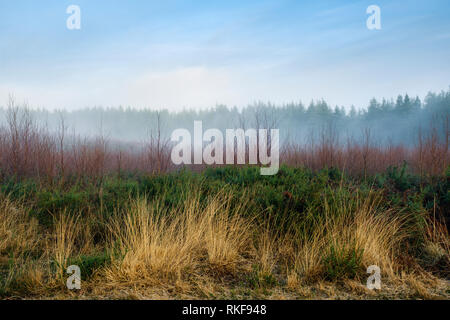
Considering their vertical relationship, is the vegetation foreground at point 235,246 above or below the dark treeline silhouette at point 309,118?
below

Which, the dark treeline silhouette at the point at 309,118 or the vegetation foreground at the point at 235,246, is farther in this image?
the dark treeline silhouette at the point at 309,118

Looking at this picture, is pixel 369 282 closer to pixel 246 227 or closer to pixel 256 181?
pixel 246 227

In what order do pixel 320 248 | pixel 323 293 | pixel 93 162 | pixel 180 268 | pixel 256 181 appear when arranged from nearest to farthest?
pixel 323 293
pixel 180 268
pixel 320 248
pixel 256 181
pixel 93 162

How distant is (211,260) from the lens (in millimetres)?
4125

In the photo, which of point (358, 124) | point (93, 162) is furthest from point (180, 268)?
point (358, 124)

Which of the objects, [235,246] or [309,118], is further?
[309,118]

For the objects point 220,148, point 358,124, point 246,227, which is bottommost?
point 246,227

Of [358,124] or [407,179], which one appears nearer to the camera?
[407,179]

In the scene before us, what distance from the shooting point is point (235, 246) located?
457cm

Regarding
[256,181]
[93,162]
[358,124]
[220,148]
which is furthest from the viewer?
[358,124]

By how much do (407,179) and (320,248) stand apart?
4.21 meters

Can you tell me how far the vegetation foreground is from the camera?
11.7ft

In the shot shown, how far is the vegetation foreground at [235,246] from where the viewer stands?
3.56 m

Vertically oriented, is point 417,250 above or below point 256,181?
below
